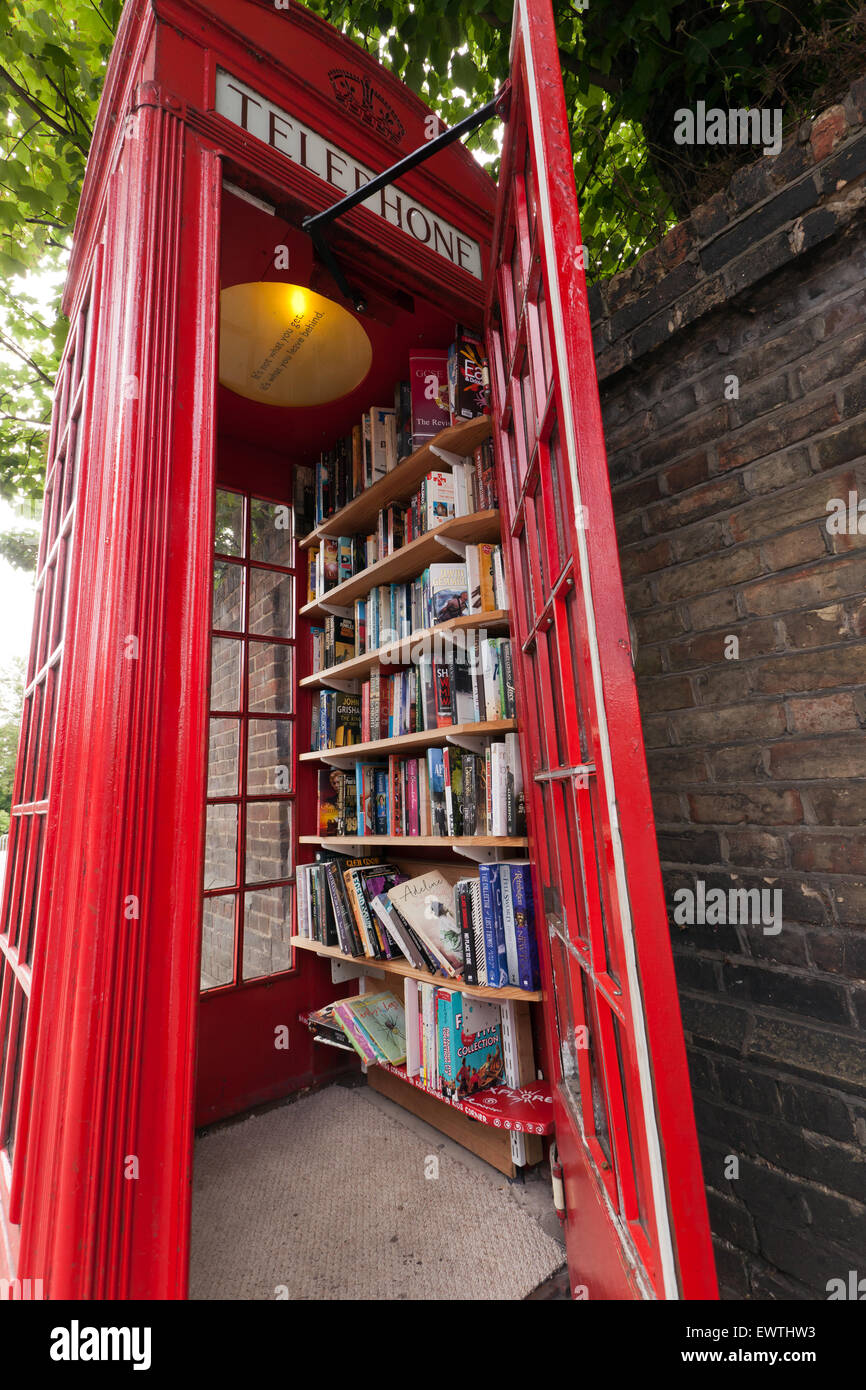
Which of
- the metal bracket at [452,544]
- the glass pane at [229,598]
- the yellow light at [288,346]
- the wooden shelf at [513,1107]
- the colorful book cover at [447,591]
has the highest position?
the yellow light at [288,346]

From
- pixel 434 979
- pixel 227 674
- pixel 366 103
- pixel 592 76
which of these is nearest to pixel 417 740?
pixel 434 979

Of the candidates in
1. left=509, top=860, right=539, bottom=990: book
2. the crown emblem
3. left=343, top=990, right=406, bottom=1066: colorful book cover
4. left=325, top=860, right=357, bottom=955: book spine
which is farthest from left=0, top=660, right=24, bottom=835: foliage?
the crown emblem

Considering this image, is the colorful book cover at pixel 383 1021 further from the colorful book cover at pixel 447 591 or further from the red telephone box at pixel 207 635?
the colorful book cover at pixel 447 591

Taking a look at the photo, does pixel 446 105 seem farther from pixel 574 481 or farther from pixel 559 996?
pixel 559 996

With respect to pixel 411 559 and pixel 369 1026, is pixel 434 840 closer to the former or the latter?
pixel 369 1026

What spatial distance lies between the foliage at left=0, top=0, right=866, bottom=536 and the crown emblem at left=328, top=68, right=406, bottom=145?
57cm

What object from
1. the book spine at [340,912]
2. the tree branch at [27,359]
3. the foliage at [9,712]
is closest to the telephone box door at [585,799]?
the book spine at [340,912]

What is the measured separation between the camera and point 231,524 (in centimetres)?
257

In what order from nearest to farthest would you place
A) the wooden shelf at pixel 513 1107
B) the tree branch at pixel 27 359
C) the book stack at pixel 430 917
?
the wooden shelf at pixel 513 1107
the book stack at pixel 430 917
the tree branch at pixel 27 359

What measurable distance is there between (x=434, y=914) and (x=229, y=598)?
155 cm

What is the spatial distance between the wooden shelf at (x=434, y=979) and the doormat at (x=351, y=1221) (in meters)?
0.51

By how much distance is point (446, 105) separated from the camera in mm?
2611

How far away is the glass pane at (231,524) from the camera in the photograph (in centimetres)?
254
